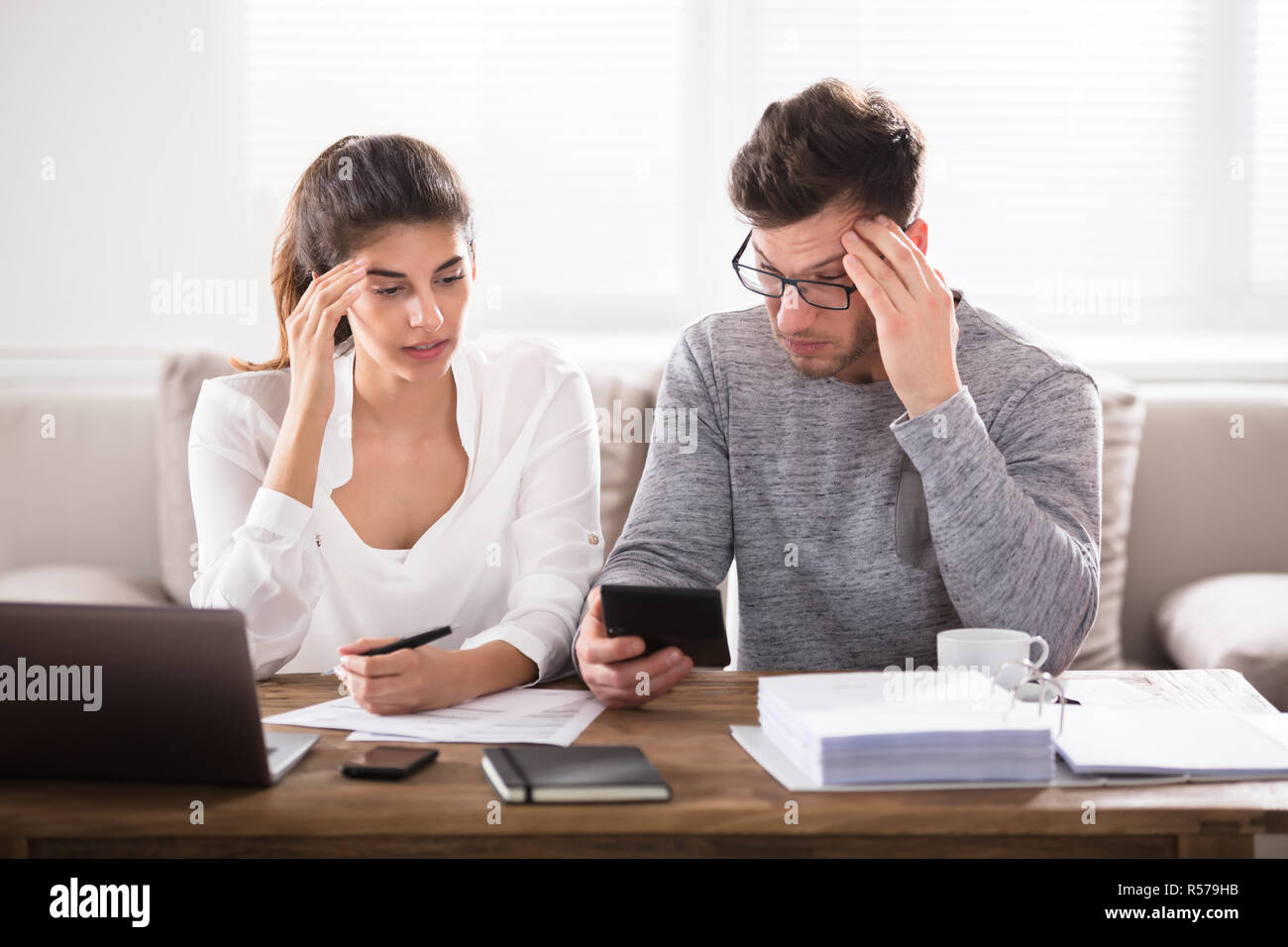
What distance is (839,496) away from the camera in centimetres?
147

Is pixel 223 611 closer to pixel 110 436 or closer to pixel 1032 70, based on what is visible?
pixel 110 436

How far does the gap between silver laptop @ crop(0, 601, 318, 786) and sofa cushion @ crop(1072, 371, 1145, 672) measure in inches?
60.9

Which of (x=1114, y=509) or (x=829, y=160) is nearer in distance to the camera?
(x=829, y=160)

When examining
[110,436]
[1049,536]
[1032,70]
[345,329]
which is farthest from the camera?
[1032,70]

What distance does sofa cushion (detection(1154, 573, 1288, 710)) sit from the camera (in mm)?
1687

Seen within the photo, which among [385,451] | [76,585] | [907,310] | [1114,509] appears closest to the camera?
[907,310]

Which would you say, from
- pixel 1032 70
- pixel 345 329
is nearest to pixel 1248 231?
pixel 1032 70

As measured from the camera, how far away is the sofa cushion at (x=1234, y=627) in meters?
1.69

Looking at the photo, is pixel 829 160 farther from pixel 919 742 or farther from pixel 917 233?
pixel 919 742

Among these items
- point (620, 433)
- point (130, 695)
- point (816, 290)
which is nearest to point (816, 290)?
point (816, 290)

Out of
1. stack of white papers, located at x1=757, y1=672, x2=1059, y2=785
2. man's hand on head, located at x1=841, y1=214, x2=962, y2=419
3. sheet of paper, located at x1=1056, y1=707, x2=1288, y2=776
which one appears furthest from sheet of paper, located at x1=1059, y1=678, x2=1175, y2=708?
man's hand on head, located at x1=841, y1=214, x2=962, y2=419

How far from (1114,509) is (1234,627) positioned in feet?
1.02

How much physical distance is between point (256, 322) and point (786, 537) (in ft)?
4.77
